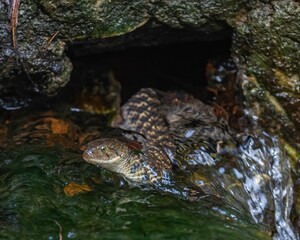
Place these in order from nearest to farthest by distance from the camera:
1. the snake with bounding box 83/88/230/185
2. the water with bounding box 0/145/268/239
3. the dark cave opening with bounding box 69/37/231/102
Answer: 1. the water with bounding box 0/145/268/239
2. the snake with bounding box 83/88/230/185
3. the dark cave opening with bounding box 69/37/231/102

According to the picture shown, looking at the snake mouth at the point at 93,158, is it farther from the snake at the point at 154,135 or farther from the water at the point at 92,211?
the water at the point at 92,211

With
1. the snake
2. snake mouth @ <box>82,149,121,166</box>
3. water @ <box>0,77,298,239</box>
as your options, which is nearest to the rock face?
water @ <box>0,77,298,239</box>

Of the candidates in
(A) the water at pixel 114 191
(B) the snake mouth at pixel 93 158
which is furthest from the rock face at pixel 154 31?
(B) the snake mouth at pixel 93 158

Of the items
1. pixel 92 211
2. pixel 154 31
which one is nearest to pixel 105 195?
pixel 92 211

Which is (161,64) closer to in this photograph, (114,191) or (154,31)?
(154,31)

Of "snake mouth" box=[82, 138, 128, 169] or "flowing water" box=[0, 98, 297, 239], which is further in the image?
"snake mouth" box=[82, 138, 128, 169]

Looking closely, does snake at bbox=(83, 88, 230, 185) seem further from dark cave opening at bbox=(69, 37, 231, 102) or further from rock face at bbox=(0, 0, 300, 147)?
rock face at bbox=(0, 0, 300, 147)

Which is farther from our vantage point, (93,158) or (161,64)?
(161,64)
